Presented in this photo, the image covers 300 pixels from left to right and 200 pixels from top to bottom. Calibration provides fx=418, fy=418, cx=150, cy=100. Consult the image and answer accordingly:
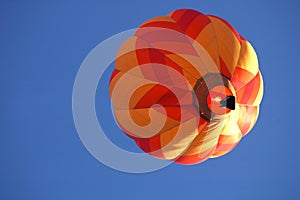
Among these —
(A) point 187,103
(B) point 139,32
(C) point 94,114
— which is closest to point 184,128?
(A) point 187,103

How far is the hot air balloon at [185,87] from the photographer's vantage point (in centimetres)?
457

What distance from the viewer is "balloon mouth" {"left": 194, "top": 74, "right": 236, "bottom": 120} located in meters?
4.52

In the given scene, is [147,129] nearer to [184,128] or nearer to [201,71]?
[184,128]

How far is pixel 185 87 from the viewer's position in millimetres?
4551

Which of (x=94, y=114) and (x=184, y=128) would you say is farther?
(x=94, y=114)

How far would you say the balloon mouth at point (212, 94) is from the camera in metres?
4.52

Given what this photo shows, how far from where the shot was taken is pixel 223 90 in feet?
14.9

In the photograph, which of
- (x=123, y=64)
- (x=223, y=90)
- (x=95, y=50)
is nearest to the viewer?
(x=223, y=90)

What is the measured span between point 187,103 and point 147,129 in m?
0.67

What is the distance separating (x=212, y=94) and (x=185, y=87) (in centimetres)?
30

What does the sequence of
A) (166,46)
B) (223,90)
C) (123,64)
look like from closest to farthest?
(223,90) → (166,46) → (123,64)

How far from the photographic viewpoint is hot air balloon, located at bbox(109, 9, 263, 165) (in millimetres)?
4574

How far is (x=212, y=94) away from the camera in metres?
4.55

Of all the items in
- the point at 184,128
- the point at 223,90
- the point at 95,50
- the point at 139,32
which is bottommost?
the point at 184,128
